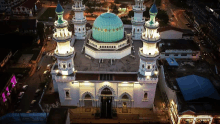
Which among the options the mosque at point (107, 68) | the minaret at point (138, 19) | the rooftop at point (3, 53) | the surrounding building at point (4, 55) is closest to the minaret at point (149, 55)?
the mosque at point (107, 68)

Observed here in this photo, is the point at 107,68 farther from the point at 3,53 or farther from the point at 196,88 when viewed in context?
the point at 3,53

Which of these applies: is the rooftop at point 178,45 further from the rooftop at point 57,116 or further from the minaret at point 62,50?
the rooftop at point 57,116

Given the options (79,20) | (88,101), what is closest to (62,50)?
(88,101)

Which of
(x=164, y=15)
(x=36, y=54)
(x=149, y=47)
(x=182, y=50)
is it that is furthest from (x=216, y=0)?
(x=36, y=54)

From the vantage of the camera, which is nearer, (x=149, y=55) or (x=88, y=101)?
(x=149, y=55)

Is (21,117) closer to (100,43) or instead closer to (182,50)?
(100,43)

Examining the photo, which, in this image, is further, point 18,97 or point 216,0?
point 216,0
